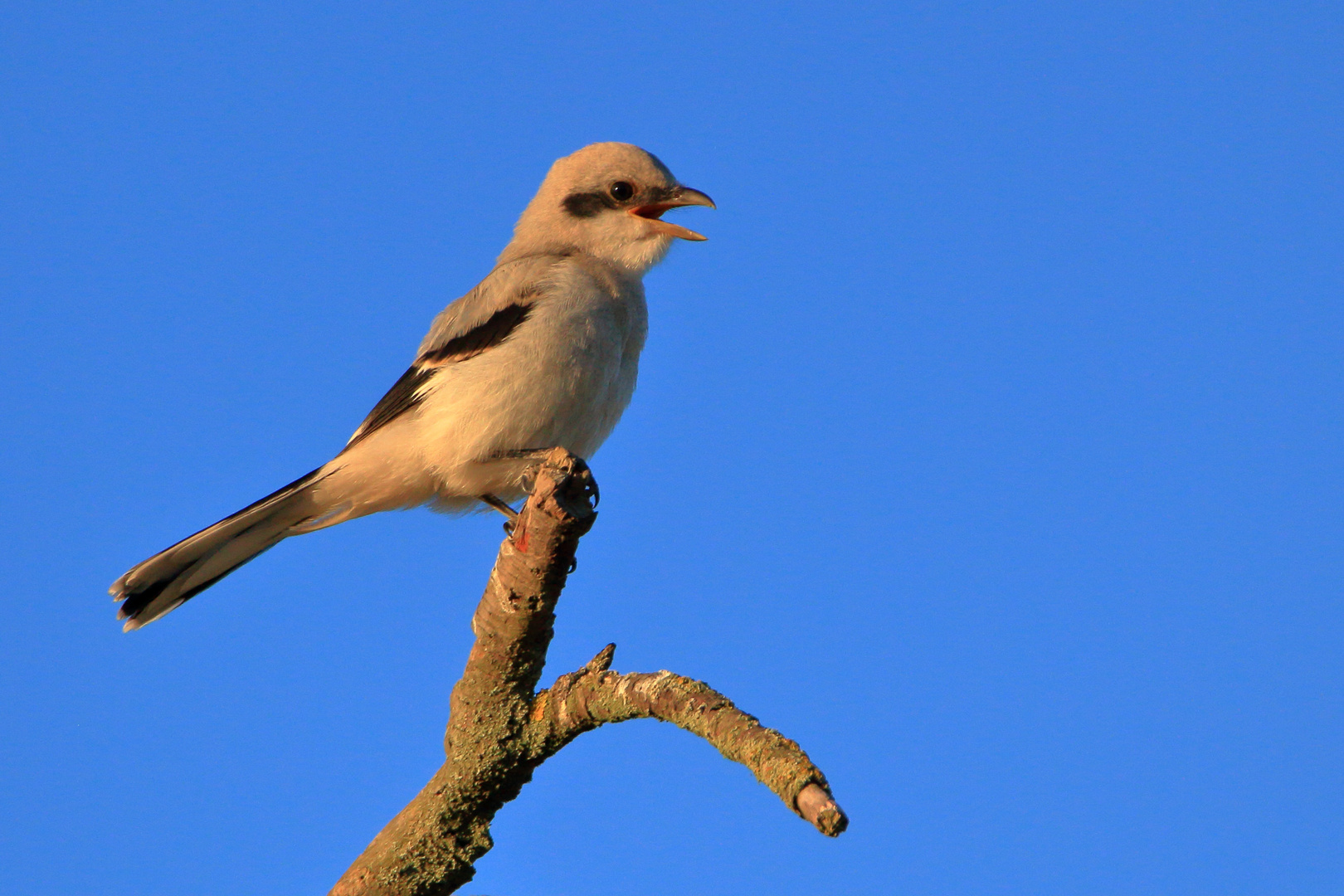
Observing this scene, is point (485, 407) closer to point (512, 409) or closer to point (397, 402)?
point (512, 409)

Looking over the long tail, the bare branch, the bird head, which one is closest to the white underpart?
the long tail

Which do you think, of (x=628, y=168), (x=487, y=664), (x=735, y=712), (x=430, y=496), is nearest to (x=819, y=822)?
(x=735, y=712)

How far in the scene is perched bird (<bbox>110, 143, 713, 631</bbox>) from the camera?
6.04 metres

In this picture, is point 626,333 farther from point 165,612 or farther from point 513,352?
point 165,612

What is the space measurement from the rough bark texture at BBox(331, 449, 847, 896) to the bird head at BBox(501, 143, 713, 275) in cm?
282

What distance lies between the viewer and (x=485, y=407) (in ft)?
19.8

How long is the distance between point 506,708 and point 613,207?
381 cm

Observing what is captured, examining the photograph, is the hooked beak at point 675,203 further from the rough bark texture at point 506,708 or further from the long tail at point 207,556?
the rough bark texture at point 506,708

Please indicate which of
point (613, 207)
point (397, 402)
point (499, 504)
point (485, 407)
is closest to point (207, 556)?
point (397, 402)

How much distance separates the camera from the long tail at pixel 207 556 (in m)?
6.29

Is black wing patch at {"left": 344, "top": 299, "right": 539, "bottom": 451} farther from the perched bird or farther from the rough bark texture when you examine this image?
the rough bark texture

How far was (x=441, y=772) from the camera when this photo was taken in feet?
14.8

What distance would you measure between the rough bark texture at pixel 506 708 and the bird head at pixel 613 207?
9.25 ft

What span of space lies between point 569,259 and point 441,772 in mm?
3378
